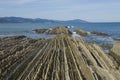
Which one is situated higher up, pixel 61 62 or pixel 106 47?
pixel 61 62

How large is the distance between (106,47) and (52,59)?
1806 cm

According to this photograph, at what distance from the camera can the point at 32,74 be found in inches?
719

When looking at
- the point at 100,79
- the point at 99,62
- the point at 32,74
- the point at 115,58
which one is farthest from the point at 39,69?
the point at 115,58

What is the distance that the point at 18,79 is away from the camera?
56.5 feet

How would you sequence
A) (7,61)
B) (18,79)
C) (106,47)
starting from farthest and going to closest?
(106,47)
(7,61)
(18,79)

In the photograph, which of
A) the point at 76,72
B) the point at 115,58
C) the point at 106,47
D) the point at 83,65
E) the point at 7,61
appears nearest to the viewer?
the point at 76,72

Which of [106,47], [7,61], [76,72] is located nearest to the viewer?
[76,72]

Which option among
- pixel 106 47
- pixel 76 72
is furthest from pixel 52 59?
pixel 106 47

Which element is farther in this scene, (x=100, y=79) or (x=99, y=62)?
(x=99, y=62)

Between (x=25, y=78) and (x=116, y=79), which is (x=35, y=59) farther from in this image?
(x=116, y=79)

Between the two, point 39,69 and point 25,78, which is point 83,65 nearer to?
point 39,69

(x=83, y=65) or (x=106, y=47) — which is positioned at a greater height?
(x=83, y=65)

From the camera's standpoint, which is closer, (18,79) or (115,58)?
(18,79)

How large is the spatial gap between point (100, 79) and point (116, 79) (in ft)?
3.50
